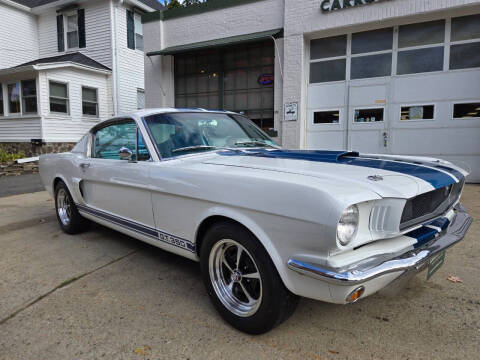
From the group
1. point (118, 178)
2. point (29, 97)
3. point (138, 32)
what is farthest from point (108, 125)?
point (138, 32)

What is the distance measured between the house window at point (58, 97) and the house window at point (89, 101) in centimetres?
86

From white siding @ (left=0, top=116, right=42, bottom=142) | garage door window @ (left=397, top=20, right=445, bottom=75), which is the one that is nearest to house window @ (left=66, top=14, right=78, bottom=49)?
white siding @ (left=0, top=116, right=42, bottom=142)

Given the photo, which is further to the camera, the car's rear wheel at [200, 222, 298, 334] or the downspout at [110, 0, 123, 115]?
the downspout at [110, 0, 123, 115]

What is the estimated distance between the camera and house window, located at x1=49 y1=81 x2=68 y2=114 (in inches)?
518

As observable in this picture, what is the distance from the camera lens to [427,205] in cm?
222

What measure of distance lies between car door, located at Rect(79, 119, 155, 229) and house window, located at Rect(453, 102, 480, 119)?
7.79 meters

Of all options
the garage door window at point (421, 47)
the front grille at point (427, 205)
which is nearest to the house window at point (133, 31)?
the garage door window at point (421, 47)

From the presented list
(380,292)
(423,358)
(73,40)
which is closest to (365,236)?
(380,292)

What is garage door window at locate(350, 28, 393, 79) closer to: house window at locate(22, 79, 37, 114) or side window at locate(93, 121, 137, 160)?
side window at locate(93, 121, 137, 160)

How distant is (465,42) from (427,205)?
7.54 m

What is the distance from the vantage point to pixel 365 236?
6.00ft

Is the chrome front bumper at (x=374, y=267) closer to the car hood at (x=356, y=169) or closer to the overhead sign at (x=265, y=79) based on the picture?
the car hood at (x=356, y=169)

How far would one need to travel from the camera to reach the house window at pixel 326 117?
9156mm

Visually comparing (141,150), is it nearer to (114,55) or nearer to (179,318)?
(179,318)
